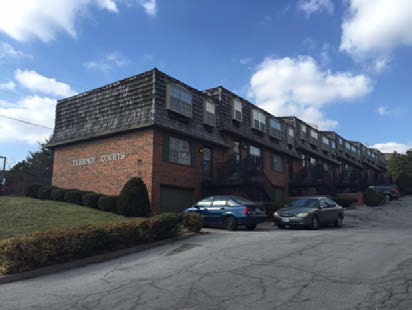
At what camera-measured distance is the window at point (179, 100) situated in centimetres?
2212

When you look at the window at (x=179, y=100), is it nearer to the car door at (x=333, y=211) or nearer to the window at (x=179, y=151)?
the window at (x=179, y=151)

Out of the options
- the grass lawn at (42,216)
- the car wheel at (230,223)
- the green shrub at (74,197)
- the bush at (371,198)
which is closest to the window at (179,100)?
the green shrub at (74,197)

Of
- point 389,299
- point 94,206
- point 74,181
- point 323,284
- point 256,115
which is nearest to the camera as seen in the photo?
point 389,299

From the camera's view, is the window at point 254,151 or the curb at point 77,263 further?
the window at point 254,151

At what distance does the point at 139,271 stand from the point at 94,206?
12.3 metres

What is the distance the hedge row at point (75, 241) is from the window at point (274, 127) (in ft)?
64.2

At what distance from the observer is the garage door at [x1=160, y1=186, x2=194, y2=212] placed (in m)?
21.7

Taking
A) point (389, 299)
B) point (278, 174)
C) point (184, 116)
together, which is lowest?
point (389, 299)

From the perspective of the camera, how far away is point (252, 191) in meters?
23.4

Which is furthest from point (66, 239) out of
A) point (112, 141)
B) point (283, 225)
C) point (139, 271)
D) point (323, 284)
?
point (112, 141)

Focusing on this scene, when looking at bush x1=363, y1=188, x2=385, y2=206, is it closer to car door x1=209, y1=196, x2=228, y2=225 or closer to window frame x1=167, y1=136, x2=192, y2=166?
window frame x1=167, y1=136, x2=192, y2=166

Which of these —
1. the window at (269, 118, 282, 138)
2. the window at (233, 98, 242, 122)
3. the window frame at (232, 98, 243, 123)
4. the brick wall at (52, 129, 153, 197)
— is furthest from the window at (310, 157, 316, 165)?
the brick wall at (52, 129, 153, 197)

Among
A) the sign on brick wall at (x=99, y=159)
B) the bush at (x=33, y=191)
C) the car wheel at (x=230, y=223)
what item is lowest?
the car wheel at (x=230, y=223)

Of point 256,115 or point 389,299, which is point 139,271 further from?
point 256,115
